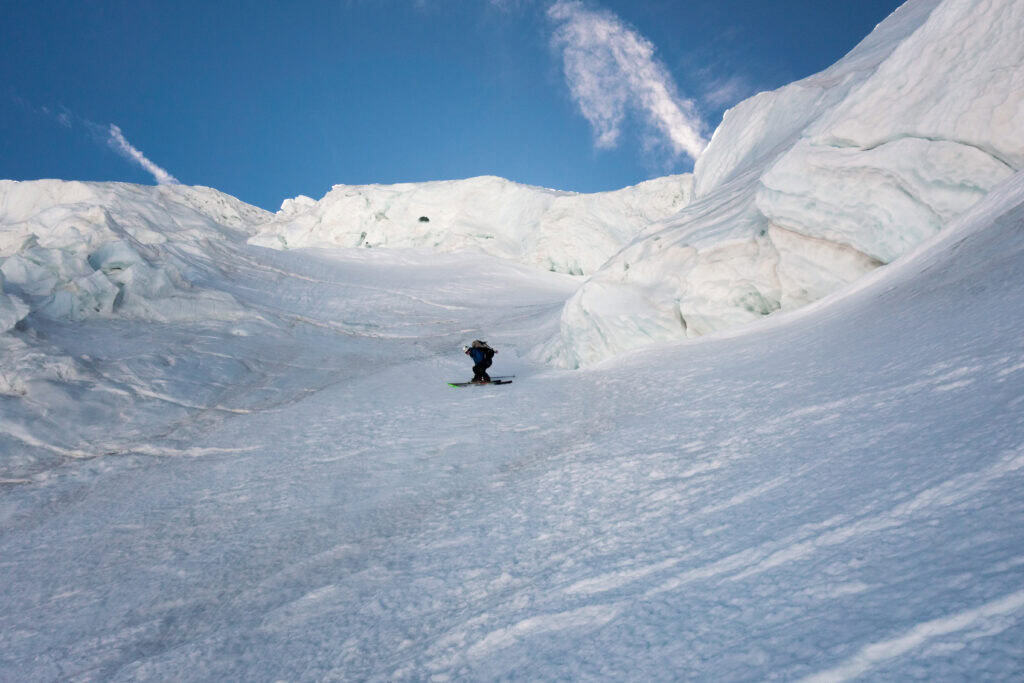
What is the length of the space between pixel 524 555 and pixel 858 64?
12.8 metres

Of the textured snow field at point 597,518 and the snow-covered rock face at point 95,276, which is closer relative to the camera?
the textured snow field at point 597,518

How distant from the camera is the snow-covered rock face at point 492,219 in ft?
96.9

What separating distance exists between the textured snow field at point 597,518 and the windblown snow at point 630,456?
2 cm

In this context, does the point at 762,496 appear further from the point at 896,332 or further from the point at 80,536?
the point at 80,536

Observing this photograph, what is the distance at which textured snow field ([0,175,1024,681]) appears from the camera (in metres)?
1.63

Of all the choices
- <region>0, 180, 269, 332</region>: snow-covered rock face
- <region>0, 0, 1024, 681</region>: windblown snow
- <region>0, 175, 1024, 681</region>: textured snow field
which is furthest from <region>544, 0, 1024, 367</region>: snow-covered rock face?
<region>0, 180, 269, 332</region>: snow-covered rock face

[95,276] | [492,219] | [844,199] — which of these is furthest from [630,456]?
[492,219]

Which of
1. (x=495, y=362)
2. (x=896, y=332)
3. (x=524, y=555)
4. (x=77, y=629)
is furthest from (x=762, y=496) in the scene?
(x=495, y=362)

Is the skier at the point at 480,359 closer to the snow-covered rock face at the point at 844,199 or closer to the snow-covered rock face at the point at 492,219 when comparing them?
the snow-covered rock face at the point at 844,199

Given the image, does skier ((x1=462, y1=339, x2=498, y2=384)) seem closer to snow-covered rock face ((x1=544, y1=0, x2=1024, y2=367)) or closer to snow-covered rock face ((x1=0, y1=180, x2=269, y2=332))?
snow-covered rock face ((x1=544, y1=0, x2=1024, y2=367))

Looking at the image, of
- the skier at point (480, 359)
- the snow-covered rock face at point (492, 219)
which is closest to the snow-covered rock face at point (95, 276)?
the skier at point (480, 359)

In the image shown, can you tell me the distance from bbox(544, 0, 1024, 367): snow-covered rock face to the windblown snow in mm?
39

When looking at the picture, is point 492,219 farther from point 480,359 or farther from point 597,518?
point 597,518

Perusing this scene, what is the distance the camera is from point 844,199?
23.5ft
